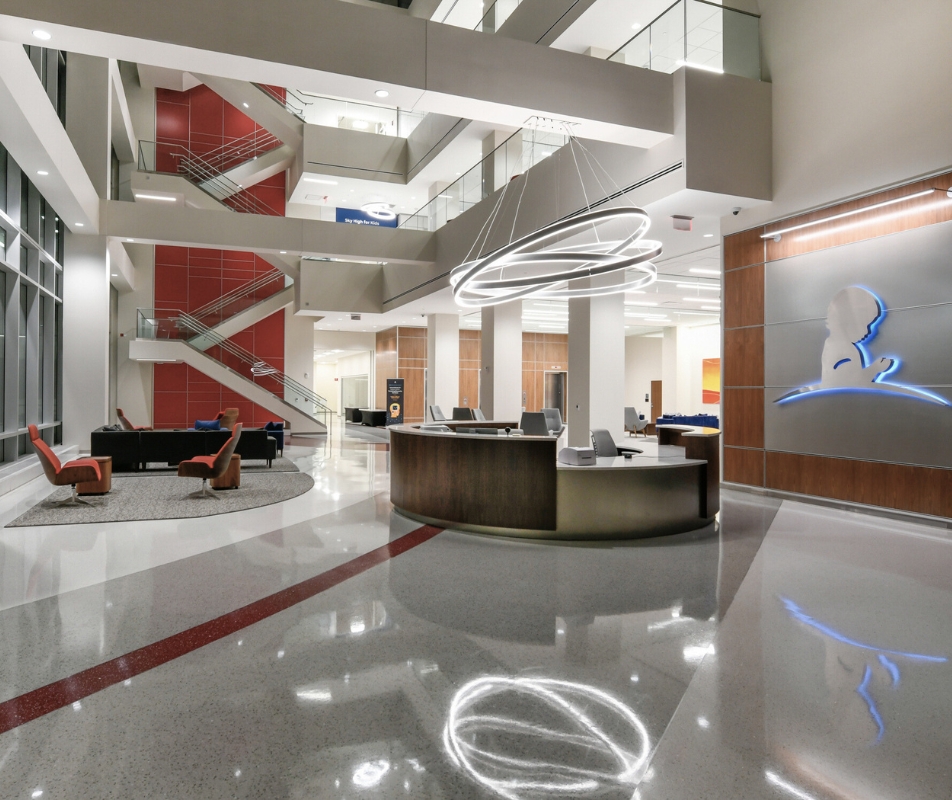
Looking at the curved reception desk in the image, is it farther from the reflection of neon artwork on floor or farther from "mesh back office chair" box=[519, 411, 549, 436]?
"mesh back office chair" box=[519, 411, 549, 436]

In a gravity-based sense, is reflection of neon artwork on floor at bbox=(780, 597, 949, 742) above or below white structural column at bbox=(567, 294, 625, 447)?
below

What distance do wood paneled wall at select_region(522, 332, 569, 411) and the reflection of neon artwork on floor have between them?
2689 centimetres

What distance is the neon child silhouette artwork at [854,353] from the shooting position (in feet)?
26.1

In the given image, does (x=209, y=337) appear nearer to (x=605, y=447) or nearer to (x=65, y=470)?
(x=65, y=470)

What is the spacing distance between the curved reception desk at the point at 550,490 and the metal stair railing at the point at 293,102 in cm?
1796

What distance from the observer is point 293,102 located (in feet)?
71.2

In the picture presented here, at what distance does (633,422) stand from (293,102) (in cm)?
1608

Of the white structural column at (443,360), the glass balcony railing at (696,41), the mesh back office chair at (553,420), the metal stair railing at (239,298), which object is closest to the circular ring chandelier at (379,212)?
the white structural column at (443,360)

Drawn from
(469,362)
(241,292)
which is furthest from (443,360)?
(469,362)

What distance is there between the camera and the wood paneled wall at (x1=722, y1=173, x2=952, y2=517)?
7.55 meters

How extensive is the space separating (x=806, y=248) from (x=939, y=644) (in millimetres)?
6564

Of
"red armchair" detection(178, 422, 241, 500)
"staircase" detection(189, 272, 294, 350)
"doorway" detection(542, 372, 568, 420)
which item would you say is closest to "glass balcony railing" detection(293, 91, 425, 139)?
"staircase" detection(189, 272, 294, 350)

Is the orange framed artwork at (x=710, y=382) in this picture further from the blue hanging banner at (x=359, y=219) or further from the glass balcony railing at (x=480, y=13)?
the glass balcony railing at (x=480, y=13)

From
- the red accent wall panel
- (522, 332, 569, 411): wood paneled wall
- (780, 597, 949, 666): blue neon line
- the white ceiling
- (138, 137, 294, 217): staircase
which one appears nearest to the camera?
(780, 597, 949, 666): blue neon line
